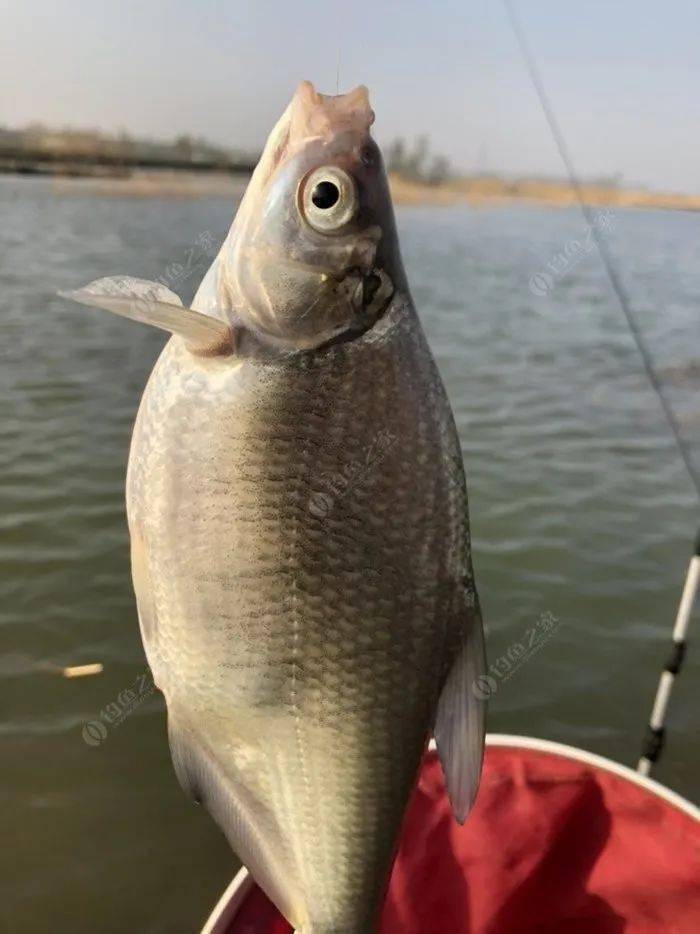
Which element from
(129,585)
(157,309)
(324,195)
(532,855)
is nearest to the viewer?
(157,309)

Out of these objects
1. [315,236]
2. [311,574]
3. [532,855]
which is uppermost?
[315,236]

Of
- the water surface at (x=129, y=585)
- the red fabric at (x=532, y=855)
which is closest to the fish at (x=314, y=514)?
the red fabric at (x=532, y=855)

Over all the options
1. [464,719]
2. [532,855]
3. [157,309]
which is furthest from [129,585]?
[157,309]

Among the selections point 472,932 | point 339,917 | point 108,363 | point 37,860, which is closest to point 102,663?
point 37,860

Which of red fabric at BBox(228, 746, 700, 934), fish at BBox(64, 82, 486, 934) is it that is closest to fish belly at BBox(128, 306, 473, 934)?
fish at BBox(64, 82, 486, 934)

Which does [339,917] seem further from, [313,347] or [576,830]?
[576,830]

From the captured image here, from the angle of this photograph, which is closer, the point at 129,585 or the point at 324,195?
the point at 324,195

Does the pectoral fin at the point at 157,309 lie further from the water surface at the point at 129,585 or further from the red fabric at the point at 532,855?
the water surface at the point at 129,585

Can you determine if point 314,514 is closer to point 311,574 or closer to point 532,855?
point 311,574
